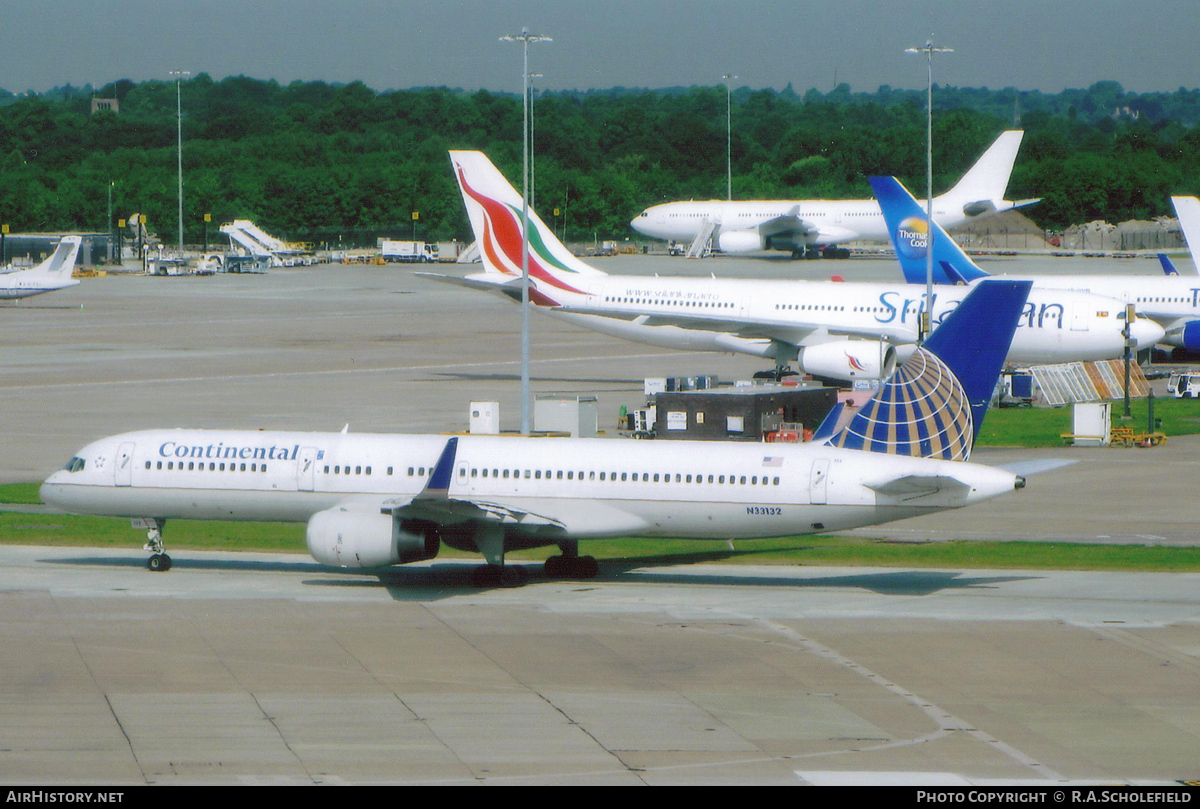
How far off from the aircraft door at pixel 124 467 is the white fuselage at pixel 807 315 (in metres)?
36.9

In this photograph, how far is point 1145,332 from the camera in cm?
7319

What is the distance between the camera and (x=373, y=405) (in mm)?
71250

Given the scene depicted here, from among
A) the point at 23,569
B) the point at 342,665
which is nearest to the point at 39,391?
the point at 23,569

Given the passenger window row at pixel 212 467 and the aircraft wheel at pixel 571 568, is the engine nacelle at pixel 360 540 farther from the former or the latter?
the aircraft wheel at pixel 571 568

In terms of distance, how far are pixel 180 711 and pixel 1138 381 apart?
61.7m

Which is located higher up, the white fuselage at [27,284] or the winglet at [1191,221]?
the winglet at [1191,221]

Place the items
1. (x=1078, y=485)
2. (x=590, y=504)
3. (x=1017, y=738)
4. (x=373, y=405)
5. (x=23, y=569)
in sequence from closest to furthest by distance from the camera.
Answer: (x=1017, y=738), (x=590, y=504), (x=23, y=569), (x=1078, y=485), (x=373, y=405)

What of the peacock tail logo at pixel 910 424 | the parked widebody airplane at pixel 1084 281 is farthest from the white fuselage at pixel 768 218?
the peacock tail logo at pixel 910 424

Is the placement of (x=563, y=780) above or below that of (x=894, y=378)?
below

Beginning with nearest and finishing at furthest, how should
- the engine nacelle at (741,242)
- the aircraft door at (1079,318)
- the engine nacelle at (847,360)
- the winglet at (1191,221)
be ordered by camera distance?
1. the engine nacelle at (847,360)
2. the winglet at (1191,221)
3. the aircraft door at (1079,318)
4. the engine nacelle at (741,242)

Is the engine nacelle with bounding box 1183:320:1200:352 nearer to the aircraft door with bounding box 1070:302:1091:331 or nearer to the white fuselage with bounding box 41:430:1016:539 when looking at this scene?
the aircraft door with bounding box 1070:302:1091:331

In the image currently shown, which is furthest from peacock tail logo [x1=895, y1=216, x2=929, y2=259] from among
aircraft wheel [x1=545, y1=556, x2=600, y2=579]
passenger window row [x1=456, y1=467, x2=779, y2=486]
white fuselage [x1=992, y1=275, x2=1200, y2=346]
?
passenger window row [x1=456, y1=467, x2=779, y2=486]

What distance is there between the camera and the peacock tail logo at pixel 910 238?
87438 mm
